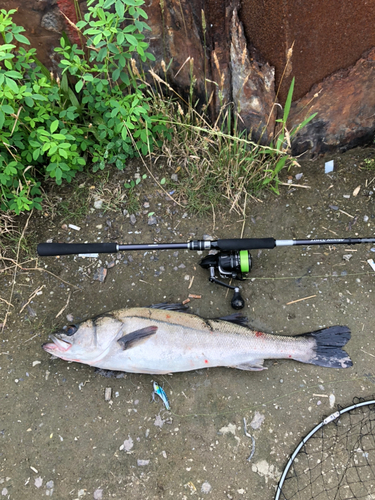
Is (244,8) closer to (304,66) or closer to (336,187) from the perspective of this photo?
(304,66)

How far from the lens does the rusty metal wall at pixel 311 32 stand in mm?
3104

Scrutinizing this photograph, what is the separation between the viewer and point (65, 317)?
3.77 m

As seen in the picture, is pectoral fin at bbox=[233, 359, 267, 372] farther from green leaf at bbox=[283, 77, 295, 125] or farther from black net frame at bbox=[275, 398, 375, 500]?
green leaf at bbox=[283, 77, 295, 125]

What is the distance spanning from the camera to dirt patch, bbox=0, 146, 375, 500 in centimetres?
330

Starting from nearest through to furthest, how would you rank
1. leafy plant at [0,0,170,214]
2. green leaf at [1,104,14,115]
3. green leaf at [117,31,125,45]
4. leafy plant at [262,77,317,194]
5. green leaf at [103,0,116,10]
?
green leaf at [103,0,116,10]
green leaf at [117,31,125,45]
green leaf at [1,104,14,115]
leafy plant at [0,0,170,214]
leafy plant at [262,77,317,194]

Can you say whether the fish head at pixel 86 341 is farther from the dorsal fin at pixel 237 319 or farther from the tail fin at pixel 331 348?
the tail fin at pixel 331 348

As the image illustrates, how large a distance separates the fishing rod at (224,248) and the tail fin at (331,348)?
32.3 inches

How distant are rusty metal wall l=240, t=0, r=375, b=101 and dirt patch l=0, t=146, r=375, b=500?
3.75 ft

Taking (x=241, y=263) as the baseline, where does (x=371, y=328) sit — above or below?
below

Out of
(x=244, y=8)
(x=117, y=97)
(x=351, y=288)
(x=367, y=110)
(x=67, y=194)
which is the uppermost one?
(x=244, y=8)

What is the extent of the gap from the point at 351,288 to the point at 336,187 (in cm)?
121

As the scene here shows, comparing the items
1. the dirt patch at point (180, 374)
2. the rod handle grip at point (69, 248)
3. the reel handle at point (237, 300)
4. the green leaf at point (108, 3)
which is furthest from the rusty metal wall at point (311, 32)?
the rod handle grip at point (69, 248)

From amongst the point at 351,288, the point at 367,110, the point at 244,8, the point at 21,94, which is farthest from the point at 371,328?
the point at 21,94

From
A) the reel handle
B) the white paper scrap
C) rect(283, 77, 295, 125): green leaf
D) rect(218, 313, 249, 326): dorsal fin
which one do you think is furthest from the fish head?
the white paper scrap
